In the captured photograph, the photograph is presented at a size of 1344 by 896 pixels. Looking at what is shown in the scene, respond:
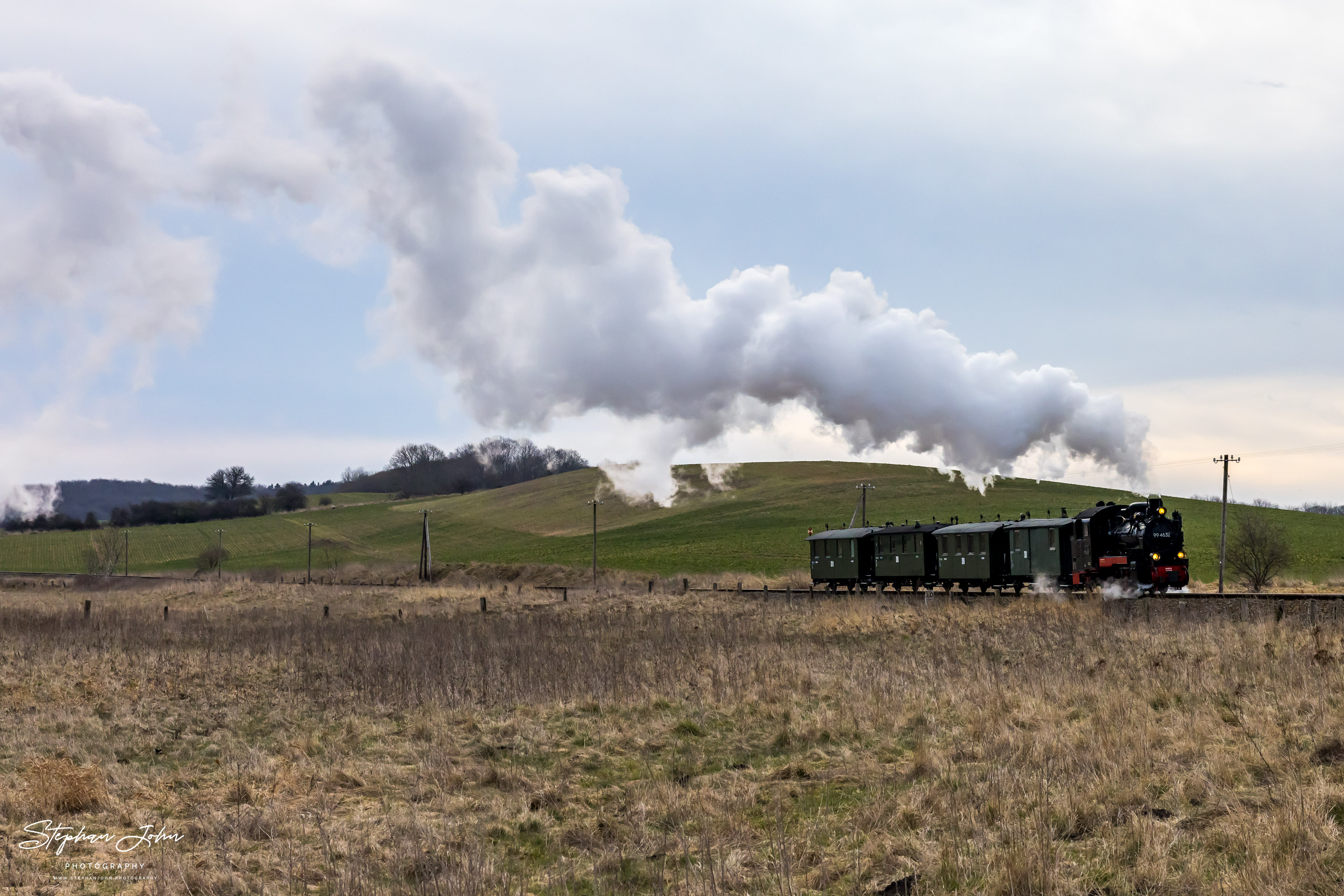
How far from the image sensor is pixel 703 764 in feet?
35.5

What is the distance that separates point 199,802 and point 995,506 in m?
78.8

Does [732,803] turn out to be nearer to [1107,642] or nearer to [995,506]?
[1107,642]

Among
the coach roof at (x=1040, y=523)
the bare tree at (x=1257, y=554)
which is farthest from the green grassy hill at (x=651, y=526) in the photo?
the coach roof at (x=1040, y=523)

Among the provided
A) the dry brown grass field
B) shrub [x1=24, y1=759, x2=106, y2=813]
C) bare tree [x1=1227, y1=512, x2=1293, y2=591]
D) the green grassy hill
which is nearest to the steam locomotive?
bare tree [x1=1227, y1=512, x2=1293, y2=591]

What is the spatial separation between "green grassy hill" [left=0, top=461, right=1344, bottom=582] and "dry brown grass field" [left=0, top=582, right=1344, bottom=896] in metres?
46.0

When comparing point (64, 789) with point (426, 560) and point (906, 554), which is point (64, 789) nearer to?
point (906, 554)

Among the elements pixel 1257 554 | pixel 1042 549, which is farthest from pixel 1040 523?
pixel 1257 554

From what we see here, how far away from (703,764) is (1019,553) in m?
30.0

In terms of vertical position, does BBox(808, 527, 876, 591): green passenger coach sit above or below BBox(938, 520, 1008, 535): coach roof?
below

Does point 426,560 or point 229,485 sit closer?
point 426,560

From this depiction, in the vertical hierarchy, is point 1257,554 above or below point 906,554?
below

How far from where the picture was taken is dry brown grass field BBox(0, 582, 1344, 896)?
687 cm

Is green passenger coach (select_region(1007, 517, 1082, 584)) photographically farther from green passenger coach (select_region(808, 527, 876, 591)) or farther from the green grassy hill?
the green grassy hill

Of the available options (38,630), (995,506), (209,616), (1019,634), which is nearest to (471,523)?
(995,506)
